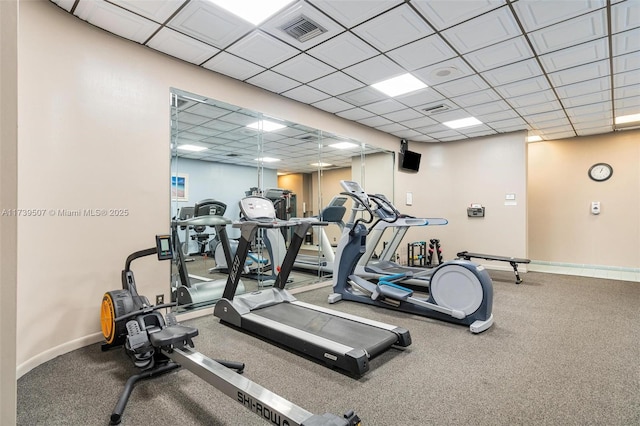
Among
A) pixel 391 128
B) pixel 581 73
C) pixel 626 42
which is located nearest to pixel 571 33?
pixel 626 42

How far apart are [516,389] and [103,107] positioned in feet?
13.7

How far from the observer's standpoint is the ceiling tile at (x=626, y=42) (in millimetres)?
3090

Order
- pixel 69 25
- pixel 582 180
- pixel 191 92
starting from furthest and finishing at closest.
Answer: pixel 582 180, pixel 191 92, pixel 69 25

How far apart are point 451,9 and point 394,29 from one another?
1.70ft

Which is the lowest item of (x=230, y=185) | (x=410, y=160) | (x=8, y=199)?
(x=8, y=199)

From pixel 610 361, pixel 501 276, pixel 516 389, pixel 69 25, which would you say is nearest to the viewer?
pixel 516 389

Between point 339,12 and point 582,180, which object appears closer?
point 339,12

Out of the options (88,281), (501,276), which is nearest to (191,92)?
(88,281)

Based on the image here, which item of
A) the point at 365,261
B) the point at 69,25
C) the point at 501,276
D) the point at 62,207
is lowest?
the point at 501,276

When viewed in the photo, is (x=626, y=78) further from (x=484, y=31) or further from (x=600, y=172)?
(x=600, y=172)

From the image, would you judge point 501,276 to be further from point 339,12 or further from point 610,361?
point 339,12

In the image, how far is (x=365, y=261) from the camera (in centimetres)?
492

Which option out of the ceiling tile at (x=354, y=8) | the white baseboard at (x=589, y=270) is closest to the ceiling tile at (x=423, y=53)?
the ceiling tile at (x=354, y=8)

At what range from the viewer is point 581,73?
12.9 ft
